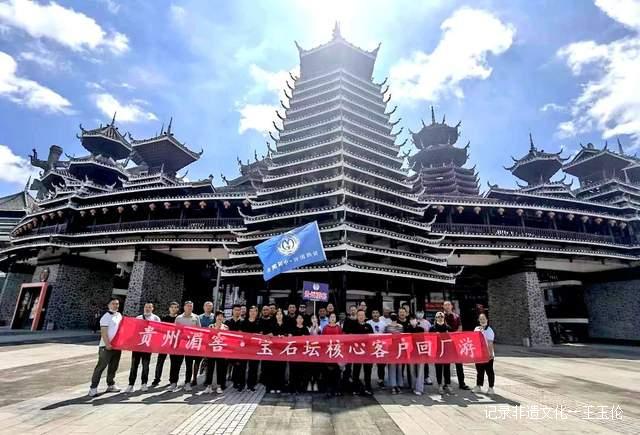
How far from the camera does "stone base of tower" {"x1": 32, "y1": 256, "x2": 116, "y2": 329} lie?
954 inches

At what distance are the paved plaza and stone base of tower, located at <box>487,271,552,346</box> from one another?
613 inches

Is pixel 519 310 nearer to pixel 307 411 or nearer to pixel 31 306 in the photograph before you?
pixel 307 411

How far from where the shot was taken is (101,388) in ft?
22.1

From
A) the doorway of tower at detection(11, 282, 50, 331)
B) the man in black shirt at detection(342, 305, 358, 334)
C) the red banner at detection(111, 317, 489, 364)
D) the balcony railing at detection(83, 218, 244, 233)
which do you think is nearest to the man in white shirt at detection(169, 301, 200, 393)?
the red banner at detection(111, 317, 489, 364)

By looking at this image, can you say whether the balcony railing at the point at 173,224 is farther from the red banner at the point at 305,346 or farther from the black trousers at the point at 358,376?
the black trousers at the point at 358,376

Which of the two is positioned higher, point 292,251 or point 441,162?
point 441,162

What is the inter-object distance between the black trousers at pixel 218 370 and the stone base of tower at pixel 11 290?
125 ft

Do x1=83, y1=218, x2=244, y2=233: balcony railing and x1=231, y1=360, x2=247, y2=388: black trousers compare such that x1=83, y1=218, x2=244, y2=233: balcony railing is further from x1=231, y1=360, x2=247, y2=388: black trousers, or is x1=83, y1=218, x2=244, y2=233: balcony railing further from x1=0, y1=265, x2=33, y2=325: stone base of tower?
x1=231, y1=360, x2=247, y2=388: black trousers

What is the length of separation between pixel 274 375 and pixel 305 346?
105 cm

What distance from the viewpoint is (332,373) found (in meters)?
7.15

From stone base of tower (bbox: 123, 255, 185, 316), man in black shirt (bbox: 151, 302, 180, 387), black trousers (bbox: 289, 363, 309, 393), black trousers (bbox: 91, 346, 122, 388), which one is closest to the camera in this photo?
black trousers (bbox: 91, 346, 122, 388)

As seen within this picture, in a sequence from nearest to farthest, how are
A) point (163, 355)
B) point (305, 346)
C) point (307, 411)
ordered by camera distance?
point (307, 411), point (305, 346), point (163, 355)

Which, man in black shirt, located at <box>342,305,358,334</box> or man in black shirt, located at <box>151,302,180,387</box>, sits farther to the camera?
man in black shirt, located at <box>342,305,358,334</box>

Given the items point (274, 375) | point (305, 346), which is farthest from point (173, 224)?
point (305, 346)
